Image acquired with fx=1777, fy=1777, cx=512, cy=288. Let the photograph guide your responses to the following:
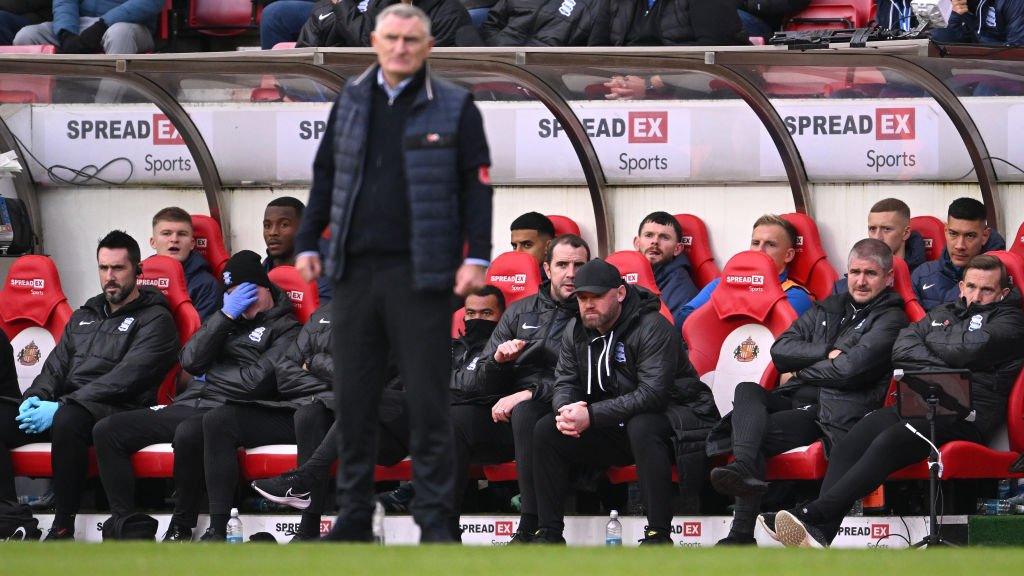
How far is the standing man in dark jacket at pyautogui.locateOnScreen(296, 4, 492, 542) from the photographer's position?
5934 millimetres

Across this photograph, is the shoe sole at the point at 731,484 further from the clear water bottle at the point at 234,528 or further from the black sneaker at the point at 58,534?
the black sneaker at the point at 58,534

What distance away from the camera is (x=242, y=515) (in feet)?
33.1

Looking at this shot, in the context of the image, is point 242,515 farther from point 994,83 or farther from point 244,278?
point 994,83

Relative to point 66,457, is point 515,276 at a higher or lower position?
higher

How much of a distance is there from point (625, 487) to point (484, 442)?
36.7 inches

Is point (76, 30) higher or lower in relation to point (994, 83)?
higher

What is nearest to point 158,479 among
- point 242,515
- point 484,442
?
point 242,515

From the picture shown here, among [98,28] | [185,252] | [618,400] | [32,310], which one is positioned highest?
[98,28]

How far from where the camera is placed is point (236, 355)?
10375mm

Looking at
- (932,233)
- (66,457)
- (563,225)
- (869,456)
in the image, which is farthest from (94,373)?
(932,233)

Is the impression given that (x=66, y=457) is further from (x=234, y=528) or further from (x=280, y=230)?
(x=280, y=230)

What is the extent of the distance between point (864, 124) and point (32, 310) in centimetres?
540

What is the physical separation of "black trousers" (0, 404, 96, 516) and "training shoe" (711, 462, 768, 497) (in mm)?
3705

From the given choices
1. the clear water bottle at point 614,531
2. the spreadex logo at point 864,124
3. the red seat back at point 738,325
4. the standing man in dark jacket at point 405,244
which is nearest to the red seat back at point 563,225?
the red seat back at point 738,325
